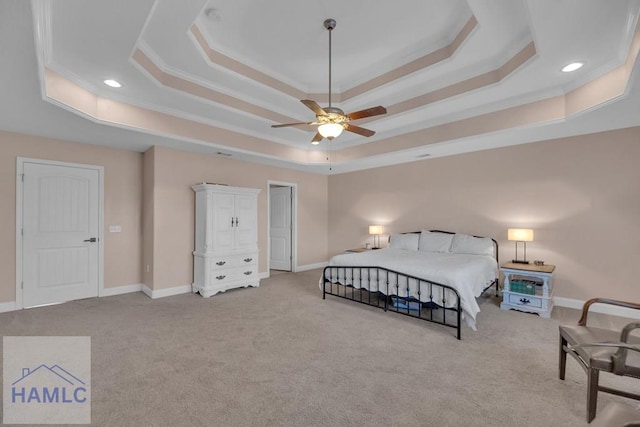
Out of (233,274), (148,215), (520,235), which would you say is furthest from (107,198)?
(520,235)

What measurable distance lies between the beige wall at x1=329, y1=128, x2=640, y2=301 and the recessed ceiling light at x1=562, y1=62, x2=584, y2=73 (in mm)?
1568

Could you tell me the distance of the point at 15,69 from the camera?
2537 millimetres

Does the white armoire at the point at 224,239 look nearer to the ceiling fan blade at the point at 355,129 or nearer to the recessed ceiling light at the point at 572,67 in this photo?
the ceiling fan blade at the point at 355,129

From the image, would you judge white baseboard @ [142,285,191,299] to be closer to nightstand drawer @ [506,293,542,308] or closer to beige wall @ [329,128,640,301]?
beige wall @ [329,128,640,301]

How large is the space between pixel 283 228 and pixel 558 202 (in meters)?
5.47

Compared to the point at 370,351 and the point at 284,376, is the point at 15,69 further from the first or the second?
the point at 370,351

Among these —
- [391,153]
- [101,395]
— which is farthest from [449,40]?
[101,395]

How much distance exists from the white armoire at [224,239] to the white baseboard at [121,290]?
107 cm

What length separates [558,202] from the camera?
14.7 ft

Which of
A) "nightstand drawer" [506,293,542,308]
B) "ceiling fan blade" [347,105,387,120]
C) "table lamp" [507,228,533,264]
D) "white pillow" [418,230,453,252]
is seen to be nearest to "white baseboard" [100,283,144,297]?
"ceiling fan blade" [347,105,387,120]

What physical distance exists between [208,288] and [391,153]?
417 centimetres

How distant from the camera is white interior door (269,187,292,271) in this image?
723 centimetres

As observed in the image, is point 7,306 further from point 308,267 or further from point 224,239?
point 308,267

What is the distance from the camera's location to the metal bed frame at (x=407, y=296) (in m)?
3.42
